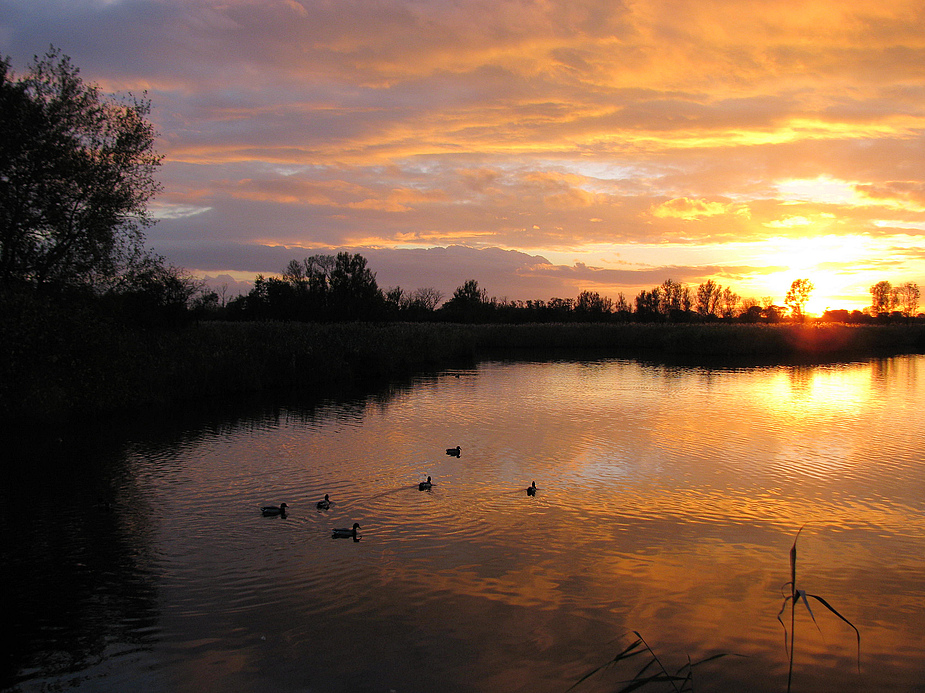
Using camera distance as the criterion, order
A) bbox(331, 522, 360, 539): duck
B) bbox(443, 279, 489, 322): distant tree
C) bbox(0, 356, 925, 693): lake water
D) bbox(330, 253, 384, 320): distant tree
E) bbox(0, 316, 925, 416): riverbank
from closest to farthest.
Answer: bbox(0, 356, 925, 693): lake water
bbox(331, 522, 360, 539): duck
bbox(0, 316, 925, 416): riverbank
bbox(330, 253, 384, 320): distant tree
bbox(443, 279, 489, 322): distant tree

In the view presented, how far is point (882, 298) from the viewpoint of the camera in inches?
3381

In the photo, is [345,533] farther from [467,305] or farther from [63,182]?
[467,305]

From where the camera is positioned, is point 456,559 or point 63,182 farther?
point 63,182

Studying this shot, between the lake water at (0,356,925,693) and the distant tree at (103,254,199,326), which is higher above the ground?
the distant tree at (103,254,199,326)

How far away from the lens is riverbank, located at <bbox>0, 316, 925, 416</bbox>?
531 inches

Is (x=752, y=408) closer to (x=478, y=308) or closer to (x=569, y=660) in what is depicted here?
(x=569, y=660)

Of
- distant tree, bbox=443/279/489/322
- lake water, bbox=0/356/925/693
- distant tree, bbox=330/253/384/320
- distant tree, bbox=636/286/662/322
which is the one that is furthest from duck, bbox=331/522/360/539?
distant tree, bbox=636/286/662/322

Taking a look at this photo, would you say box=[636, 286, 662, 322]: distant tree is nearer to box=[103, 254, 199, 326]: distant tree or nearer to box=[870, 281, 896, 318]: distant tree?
box=[870, 281, 896, 318]: distant tree

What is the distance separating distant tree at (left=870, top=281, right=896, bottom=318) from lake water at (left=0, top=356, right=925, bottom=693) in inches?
3409

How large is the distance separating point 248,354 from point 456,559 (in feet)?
54.1

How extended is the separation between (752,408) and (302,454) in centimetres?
1247

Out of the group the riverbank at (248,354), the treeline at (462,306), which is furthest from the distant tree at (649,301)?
the riverbank at (248,354)

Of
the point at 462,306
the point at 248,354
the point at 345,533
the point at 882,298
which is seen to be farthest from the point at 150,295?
the point at 882,298

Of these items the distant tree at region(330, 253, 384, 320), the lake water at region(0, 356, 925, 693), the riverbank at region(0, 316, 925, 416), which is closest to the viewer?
the lake water at region(0, 356, 925, 693)
